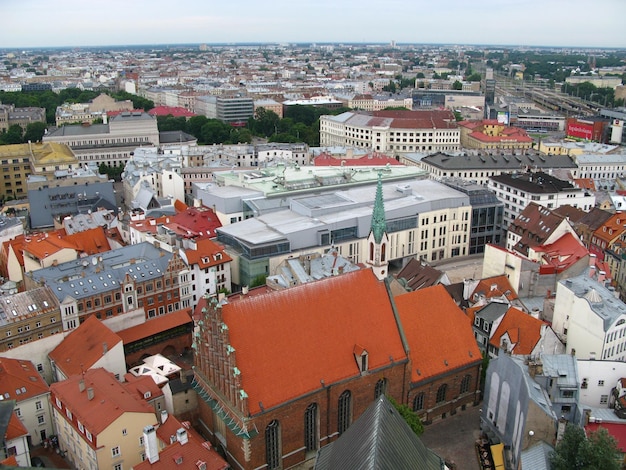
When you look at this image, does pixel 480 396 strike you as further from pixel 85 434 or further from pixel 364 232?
pixel 364 232

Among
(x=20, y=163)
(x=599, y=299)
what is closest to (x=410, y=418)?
(x=599, y=299)

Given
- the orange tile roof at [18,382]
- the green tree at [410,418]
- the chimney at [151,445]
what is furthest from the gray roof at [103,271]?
the green tree at [410,418]

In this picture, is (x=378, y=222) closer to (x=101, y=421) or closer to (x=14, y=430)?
(x=101, y=421)

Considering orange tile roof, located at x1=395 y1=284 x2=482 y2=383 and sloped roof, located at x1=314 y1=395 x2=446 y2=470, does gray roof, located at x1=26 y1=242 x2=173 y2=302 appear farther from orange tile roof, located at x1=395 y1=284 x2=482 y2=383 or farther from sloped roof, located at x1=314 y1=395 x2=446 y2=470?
sloped roof, located at x1=314 y1=395 x2=446 y2=470

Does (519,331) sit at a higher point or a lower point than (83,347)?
higher

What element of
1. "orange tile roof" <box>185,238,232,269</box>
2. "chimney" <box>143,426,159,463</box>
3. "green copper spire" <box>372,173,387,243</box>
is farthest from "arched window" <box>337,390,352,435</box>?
"orange tile roof" <box>185,238,232,269</box>

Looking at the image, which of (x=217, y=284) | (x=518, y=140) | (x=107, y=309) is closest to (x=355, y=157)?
(x=518, y=140)
